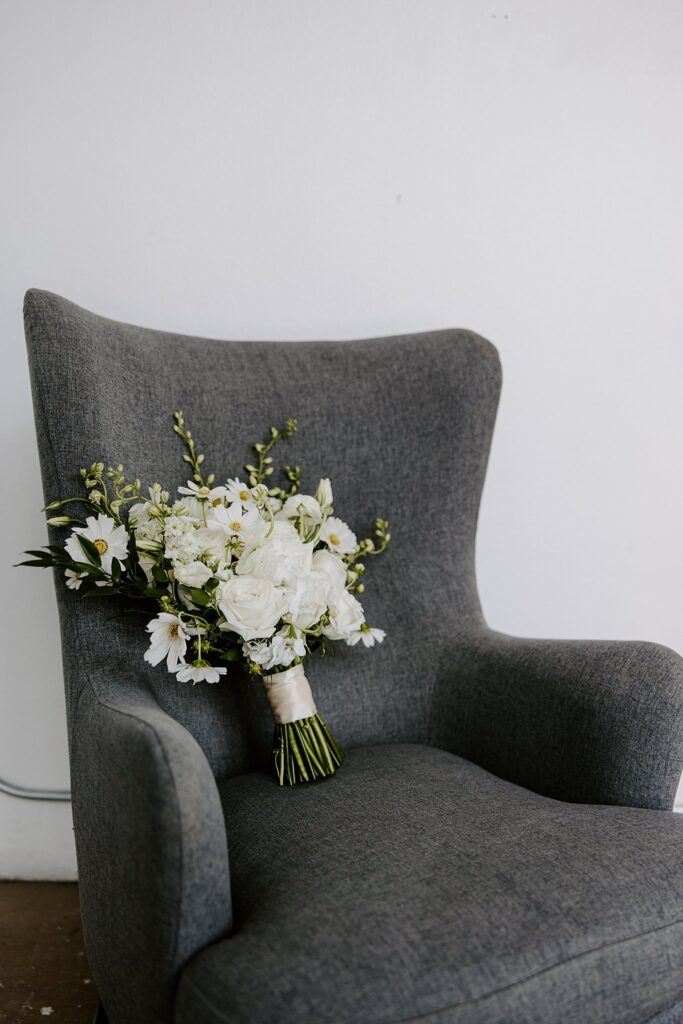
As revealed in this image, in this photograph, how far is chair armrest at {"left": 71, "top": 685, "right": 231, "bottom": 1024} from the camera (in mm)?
702

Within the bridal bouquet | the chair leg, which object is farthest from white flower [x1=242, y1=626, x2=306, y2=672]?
the chair leg

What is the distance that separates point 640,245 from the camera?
1568 mm

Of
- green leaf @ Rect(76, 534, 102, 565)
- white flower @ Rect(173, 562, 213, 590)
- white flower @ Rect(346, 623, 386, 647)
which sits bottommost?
white flower @ Rect(346, 623, 386, 647)

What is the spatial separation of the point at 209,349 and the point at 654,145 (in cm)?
98

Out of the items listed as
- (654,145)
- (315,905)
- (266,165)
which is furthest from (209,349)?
(654,145)

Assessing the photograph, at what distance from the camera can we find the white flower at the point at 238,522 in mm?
986

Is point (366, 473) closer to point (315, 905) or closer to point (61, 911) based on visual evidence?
point (315, 905)

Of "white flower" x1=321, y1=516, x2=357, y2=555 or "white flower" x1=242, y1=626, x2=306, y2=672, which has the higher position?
"white flower" x1=321, y1=516, x2=357, y2=555

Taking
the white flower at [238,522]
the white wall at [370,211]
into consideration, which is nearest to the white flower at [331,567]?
the white flower at [238,522]

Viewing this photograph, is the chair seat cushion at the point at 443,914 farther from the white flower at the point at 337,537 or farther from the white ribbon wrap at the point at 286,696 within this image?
the white flower at the point at 337,537

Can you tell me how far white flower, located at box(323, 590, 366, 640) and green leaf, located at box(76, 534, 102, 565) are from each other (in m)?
0.30

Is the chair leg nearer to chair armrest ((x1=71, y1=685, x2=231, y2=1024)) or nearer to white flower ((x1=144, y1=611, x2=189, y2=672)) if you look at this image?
chair armrest ((x1=71, y1=685, x2=231, y2=1024))

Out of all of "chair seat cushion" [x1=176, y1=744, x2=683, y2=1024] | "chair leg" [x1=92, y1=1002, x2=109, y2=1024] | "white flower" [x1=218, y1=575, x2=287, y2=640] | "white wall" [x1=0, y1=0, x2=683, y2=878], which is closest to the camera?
"chair seat cushion" [x1=176, y1=744, x2=683, y2=1024]

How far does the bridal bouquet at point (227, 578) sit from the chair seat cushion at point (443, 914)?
0.14 metres
